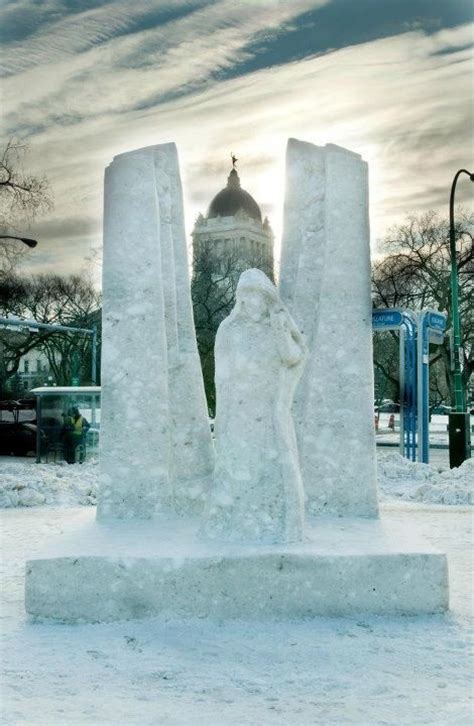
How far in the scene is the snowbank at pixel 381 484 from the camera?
1195 centimetres

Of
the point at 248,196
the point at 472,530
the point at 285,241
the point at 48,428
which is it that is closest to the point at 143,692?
the point at 285,241

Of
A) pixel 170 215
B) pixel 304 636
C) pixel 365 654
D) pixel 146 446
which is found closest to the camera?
pixel 365 654

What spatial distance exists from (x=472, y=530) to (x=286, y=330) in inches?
173

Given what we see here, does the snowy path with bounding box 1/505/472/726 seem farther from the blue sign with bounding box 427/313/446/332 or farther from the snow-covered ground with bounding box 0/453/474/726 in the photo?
the blue sign with bounding box 427/313/446/332

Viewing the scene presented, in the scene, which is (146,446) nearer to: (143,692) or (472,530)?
(143,692)

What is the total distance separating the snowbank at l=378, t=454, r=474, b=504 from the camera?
39.7 ft

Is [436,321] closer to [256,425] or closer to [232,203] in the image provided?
[256,425]

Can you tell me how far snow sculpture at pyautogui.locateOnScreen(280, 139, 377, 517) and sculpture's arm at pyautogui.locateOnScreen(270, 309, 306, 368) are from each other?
1547mm

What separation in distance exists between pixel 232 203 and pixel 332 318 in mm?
87248

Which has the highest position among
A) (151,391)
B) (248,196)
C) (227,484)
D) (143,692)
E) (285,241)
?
(248,196)

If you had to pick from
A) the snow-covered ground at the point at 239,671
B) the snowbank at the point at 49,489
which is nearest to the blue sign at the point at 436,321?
the snowbank at the point at 49,489

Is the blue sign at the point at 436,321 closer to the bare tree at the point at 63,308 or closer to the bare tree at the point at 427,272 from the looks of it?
the bare tree at the point at 427,272

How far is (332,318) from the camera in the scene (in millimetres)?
Result: 8117

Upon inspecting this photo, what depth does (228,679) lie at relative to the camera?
4832 mm
